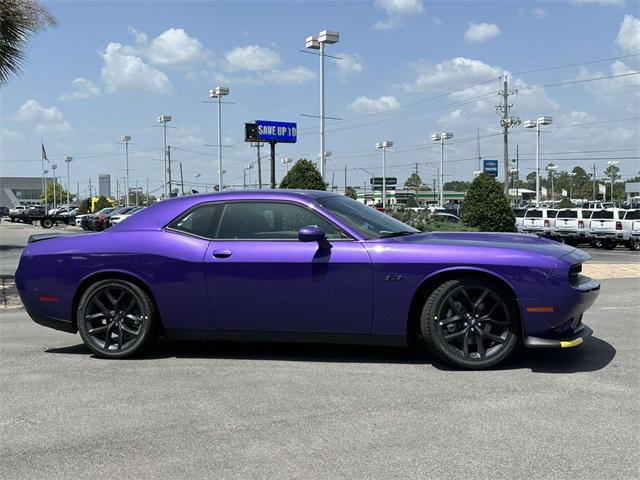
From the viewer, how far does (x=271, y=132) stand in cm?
3269

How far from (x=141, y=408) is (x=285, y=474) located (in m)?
1.56

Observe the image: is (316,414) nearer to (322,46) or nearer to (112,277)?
(112,277)

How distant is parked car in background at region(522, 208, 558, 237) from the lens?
3009 cm

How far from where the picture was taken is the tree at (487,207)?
22859mm

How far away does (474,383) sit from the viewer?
5.09 metres

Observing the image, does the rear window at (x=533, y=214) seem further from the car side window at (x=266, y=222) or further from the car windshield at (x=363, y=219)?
the car side window at (x=266, y=222)

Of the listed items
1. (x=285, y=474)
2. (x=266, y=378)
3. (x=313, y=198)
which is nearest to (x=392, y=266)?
(x=313, y=198)

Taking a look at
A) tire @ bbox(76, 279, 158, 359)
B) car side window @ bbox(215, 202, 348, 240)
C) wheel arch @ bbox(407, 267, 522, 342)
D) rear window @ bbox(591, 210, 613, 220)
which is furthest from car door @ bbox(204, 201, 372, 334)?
rear window @ bbox(591, 210, 613, 220)

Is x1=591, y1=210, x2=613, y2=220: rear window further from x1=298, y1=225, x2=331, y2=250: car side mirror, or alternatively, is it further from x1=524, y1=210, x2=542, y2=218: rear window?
x1=298, y1=225, x2=331, y2=250: car side mirror

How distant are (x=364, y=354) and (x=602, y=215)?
24868 millimetres

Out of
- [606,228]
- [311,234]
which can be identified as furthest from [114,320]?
[606,228]

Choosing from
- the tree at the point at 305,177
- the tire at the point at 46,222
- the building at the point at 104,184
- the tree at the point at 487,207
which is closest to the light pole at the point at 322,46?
the tree at the point at 305,177

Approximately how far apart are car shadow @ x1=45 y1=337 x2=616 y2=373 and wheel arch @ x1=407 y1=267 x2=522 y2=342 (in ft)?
1.41

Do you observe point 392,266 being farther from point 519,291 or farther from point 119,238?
point 119,238
